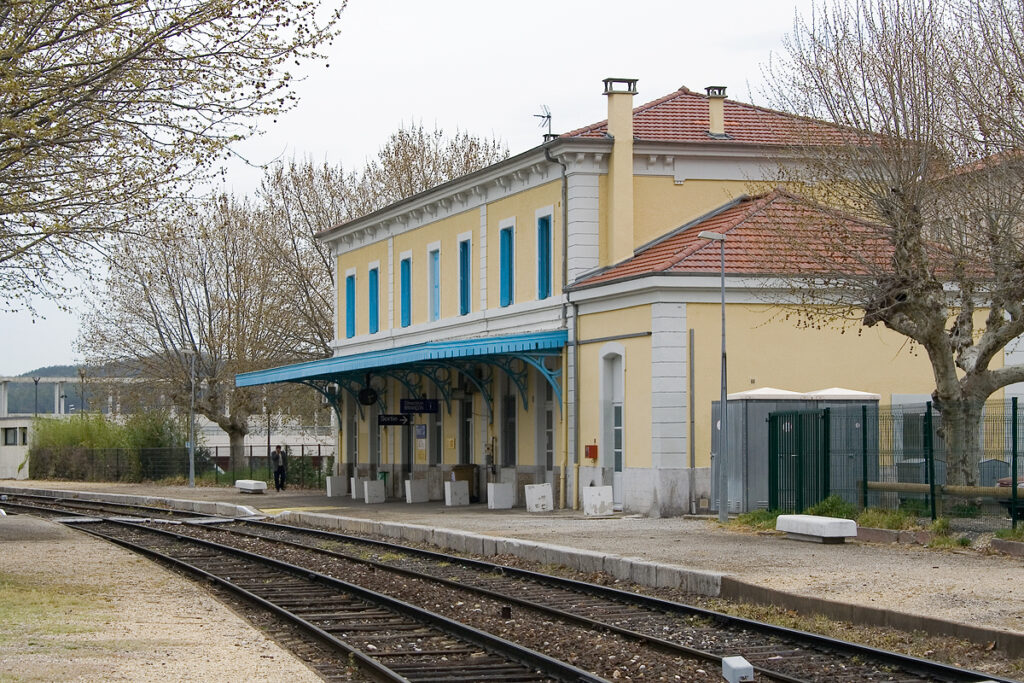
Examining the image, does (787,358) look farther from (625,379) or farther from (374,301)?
(374,301)

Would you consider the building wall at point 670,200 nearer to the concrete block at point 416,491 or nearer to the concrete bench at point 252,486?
the concrete block at point 416,491

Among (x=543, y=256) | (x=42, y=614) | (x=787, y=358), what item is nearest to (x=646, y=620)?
(x=42, y=614)

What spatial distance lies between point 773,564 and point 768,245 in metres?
8.13

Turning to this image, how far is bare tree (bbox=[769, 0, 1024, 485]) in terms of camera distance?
1966 centimetres

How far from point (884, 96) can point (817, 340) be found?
277 inches

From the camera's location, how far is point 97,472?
194 ft

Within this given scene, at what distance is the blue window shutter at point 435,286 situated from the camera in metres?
37.4

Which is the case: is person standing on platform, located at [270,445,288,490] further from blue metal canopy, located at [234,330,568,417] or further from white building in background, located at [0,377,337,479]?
blue metal canopy, located at [234,330,568,417]

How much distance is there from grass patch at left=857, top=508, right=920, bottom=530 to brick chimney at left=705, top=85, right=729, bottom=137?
12.8 m

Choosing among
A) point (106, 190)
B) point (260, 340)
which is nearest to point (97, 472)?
point (260, 340)

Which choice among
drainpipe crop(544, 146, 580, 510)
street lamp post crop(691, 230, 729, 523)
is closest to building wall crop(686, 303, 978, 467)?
street lamp post crop(691, 230, 729, 523)

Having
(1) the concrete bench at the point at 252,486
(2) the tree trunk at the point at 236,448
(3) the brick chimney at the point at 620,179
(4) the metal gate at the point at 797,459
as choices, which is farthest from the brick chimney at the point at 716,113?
(2) the tree trunk at the point at 236,448

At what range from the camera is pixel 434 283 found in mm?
37625

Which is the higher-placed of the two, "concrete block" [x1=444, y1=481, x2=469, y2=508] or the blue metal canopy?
the blue metal canopy
